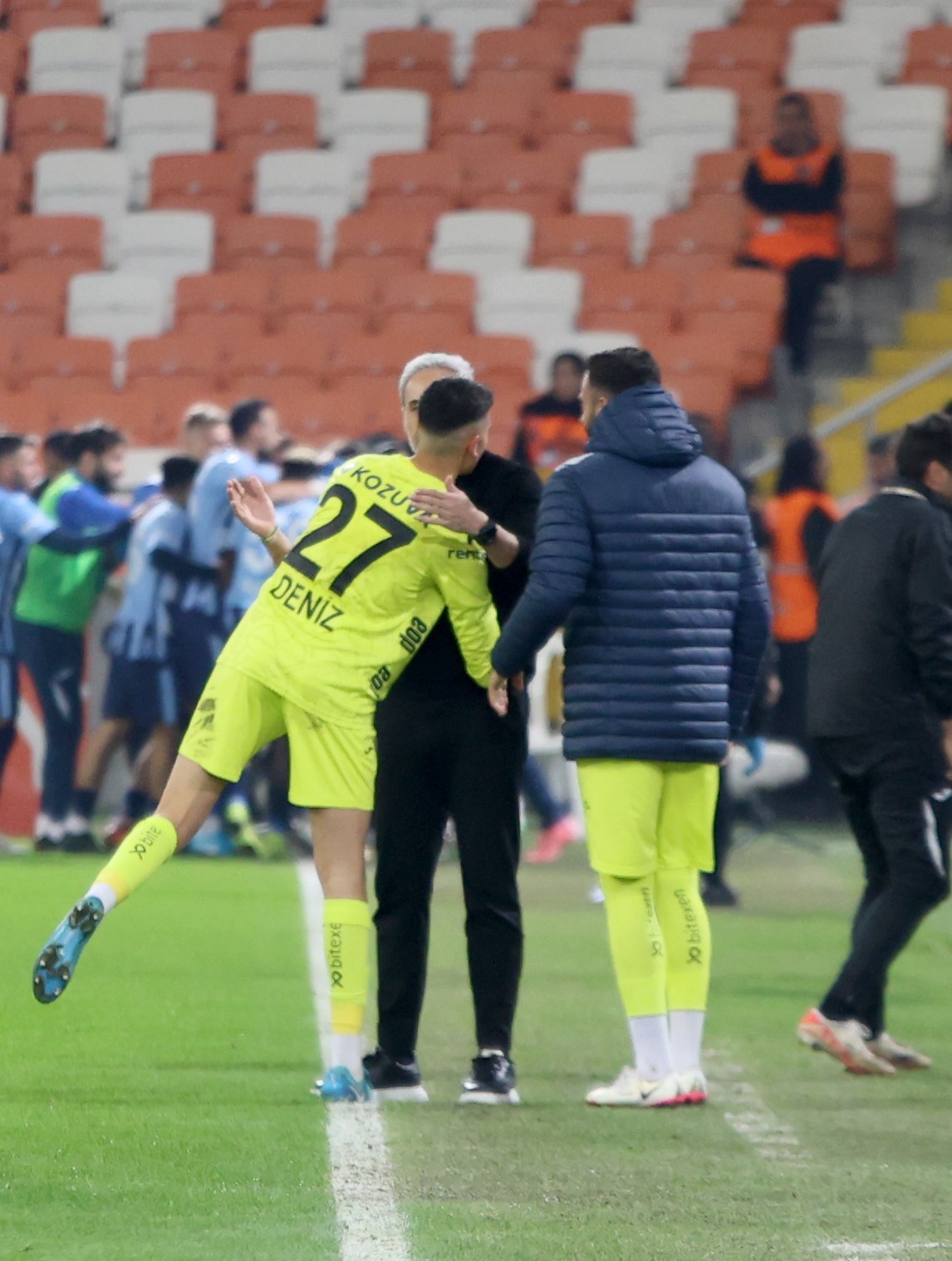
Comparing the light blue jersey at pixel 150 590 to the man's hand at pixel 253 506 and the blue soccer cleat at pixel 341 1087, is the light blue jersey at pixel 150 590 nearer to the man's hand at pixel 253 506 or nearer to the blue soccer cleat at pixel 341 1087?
the man's hand at pixel 253 506

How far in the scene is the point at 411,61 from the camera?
20828 mm

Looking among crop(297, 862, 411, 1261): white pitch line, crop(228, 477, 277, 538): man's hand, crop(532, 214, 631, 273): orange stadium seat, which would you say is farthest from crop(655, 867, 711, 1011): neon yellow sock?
crop(532, 214, 631, 273): orange stadium seat

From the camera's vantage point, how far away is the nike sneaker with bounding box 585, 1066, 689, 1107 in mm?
5758

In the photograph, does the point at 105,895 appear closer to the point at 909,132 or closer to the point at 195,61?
the point at 909,132

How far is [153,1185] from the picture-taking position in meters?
4.69

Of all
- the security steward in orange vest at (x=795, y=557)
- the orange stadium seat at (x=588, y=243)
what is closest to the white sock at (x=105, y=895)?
the security steward in orange vest at (x=795, y=557)

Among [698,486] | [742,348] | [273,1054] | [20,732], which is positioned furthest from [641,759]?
[742,348]

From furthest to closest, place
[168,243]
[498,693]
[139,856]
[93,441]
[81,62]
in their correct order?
1. [81,62]
2. [168,243]
3. [93,441]
4. [498,693]
5. [139,856]

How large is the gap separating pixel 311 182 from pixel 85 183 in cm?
207

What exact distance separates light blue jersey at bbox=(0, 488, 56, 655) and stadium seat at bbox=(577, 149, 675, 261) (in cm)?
806

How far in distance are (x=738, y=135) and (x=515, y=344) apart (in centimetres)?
327

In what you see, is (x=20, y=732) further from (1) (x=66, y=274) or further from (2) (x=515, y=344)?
(1) (x=66, y=274)

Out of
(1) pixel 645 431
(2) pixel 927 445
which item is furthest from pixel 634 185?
(1) pixel 645 431

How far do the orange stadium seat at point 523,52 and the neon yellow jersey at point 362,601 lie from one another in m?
15.2
